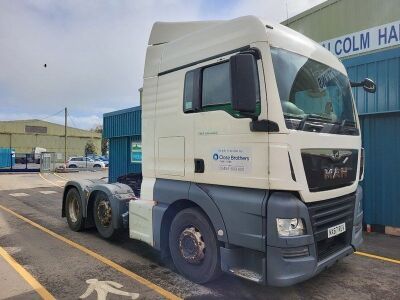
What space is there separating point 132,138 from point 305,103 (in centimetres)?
1030

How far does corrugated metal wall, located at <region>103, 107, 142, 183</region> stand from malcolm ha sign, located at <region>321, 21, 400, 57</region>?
24.1 feet

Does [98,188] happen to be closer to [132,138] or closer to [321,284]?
[321,284]

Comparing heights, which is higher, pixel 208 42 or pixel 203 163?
pixel 208 42

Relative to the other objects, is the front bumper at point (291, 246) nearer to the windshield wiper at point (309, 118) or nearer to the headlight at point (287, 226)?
the headlight at point (287, 226)

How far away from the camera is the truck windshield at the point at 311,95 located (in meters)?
3.96

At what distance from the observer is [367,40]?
12.4 meters

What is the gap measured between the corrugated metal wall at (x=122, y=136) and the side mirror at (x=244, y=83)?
31.5ft

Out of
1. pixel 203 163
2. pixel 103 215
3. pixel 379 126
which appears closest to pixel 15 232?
pixel 103 215

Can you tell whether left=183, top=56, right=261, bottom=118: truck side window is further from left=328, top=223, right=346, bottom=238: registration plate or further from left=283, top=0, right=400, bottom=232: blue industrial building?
left=283, top=0, right=400, bottom=232: blue industrial building

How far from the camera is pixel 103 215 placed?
6.72 metres

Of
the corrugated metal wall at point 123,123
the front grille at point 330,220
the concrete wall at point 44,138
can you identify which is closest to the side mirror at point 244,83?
the front grille at point 330,220

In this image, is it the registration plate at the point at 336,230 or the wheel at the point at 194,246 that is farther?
the wheel at the point at 194,246

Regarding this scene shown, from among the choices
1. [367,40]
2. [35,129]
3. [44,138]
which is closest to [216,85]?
[367,40]

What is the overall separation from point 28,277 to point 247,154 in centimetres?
342
